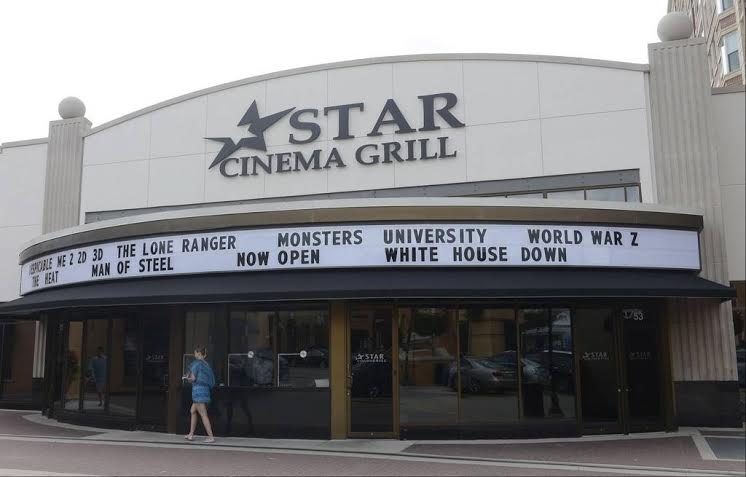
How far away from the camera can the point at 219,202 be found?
1678 cm

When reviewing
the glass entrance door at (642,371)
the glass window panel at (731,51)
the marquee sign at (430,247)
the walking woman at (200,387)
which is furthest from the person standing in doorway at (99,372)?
the glass window panel at (731,51)

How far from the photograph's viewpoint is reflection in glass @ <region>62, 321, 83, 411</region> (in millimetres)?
15094

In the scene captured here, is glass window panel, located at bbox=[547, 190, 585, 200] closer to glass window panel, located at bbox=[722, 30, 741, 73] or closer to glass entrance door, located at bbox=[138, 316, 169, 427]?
glass entrance door, located at bbox=[138, 316, 169, 427]

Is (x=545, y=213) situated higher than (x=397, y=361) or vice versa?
(x=545, y=213)

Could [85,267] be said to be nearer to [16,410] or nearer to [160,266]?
[160,266]

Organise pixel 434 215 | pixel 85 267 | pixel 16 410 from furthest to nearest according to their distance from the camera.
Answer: pixel 16 410
pixel 85 267
pixel 434 215

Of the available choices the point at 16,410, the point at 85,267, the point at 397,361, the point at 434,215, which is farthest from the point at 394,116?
the point at 16,410

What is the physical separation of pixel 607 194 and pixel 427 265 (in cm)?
492

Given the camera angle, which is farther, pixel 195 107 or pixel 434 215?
pixel 195 107

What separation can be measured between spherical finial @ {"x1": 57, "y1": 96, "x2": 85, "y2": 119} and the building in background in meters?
30.9

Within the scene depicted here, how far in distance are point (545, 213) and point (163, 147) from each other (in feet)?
33.0

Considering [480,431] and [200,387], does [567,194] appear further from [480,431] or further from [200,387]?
[200,387]

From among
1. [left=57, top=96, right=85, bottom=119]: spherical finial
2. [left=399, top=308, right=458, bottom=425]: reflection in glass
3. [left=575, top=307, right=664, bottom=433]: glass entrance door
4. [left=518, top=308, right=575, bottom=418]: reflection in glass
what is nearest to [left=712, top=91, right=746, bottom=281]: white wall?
[left=575, top=307, right=664, bottom=433]: glass entrance door

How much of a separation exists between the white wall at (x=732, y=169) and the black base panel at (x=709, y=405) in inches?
85.1
